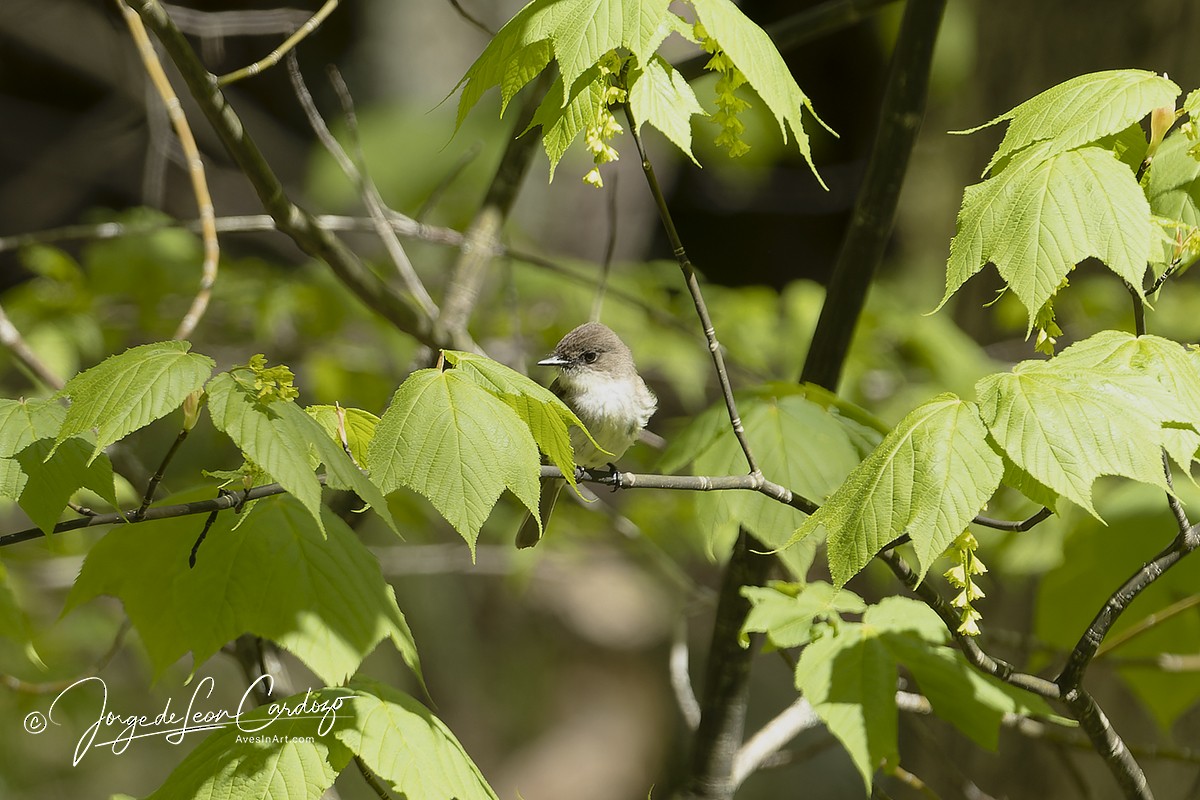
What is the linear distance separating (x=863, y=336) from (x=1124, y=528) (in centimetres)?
159

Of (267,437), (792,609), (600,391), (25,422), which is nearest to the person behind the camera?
(267,437)

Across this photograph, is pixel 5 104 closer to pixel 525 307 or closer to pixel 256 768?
pixel 525 307

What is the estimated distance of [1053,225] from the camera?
4.53ft

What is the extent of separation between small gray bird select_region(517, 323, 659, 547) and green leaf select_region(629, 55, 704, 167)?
138 centimetres

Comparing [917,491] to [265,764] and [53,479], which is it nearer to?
[265,764]

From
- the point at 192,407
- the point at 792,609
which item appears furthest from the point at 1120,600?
the point at 192,407

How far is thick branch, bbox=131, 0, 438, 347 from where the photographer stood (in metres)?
1.70

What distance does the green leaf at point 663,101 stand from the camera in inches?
54.7

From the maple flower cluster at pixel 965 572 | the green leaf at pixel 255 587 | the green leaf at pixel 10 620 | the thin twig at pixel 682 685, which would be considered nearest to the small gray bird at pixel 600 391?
the thin twig at pixel 682 685

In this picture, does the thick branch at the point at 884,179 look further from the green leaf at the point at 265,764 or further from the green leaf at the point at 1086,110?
the green leaf at the point at 265,764

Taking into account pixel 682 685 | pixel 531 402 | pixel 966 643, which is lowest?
pixel 682 685

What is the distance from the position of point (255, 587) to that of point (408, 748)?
0.36 metres

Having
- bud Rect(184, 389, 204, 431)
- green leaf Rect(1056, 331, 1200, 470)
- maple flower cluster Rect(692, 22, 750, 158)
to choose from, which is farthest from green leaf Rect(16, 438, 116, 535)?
green leaf Rect(1056, 331, 1200, 470)

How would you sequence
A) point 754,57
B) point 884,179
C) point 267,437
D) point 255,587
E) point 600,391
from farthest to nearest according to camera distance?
point 600,391
point 884,179
point 255,587
point 754,57
point 267,437
